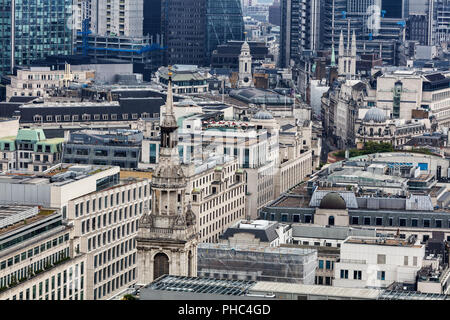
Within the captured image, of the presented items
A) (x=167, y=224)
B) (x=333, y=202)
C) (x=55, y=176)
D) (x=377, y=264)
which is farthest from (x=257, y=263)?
(x=333, y=202)

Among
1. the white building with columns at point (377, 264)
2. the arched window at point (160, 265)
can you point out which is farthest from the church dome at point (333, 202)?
the arched window at point (160, 265)

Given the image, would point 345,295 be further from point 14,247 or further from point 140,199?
point 140,199

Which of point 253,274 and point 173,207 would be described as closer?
point 173,207

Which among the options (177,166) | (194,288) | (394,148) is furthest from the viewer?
(394,148)

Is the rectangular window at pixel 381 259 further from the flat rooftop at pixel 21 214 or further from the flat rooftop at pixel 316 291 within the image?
the flat rooftop at pixel 316 291

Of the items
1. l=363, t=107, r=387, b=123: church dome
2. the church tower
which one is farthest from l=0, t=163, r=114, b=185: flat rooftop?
l=363, t=107, r=387, b=123: church dome

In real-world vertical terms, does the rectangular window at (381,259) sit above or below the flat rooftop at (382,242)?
below
